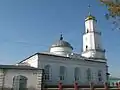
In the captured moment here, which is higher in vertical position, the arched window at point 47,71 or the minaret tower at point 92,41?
the minaret tower at point 92,41

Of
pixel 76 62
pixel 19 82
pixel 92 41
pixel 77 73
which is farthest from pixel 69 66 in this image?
pixel 19 82

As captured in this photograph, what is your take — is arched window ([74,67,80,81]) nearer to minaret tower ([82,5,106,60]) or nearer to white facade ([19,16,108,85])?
white facade ([19,16,108,85])

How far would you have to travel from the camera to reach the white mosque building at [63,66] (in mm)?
27203

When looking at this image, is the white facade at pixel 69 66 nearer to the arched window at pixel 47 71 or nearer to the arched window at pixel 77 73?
the arched window at pixel 47 71

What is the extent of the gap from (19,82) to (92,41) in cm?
1975

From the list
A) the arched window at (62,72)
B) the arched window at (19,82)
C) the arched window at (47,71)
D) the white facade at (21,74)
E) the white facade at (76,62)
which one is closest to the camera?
the white facade at (21,74)

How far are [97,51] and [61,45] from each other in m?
7.57

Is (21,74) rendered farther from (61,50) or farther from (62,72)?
(61,50)

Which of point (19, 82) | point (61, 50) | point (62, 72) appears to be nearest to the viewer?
point (19, 82)

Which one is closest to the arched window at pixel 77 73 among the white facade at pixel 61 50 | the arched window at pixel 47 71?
the white facade at pixel 61 50

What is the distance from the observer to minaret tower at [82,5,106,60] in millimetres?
40656

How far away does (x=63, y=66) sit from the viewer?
34.8 meters

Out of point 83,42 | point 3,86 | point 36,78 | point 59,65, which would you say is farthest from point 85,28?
point 3,86

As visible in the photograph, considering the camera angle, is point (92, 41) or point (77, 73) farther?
point (92, 41)
